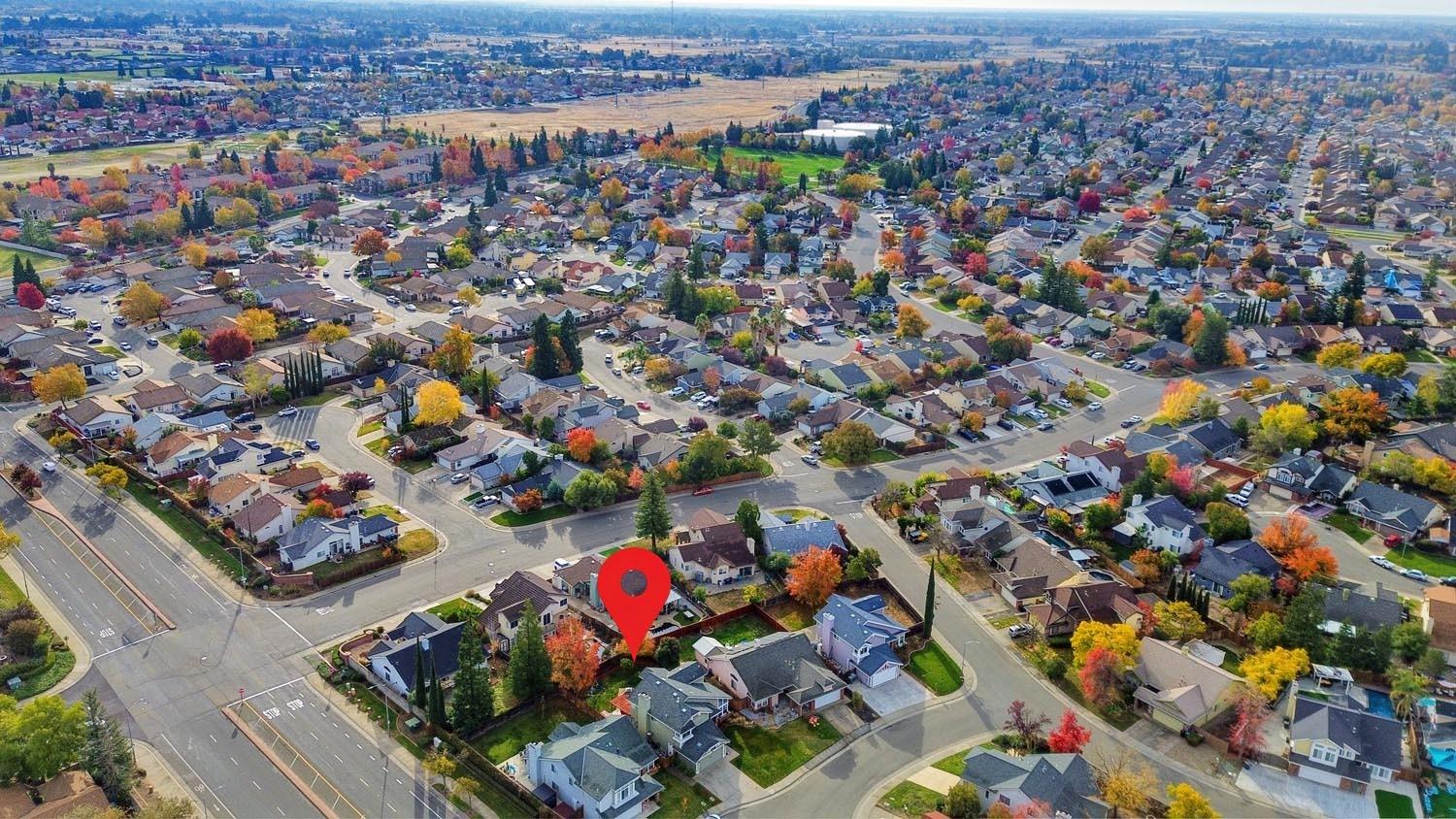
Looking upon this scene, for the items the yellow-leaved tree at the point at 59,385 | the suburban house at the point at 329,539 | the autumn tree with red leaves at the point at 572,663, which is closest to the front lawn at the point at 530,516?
the suburban house at the point at 329,539

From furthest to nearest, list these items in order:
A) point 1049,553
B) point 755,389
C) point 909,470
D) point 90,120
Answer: point 90,120, point 755,389, point 909,470, point 1049,553

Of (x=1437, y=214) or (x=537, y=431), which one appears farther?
(x=1437, y=214)

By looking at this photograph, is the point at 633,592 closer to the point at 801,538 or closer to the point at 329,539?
the point at 801,538

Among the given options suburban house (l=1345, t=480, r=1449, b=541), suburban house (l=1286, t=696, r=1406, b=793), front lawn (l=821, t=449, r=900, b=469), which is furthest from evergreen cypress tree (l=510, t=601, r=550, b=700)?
suburban house (l=1345, t=480, r=1449, b=541)

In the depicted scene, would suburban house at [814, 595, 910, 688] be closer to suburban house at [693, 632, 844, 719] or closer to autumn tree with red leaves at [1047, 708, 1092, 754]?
suburban house at [693, 632, 844, 719]

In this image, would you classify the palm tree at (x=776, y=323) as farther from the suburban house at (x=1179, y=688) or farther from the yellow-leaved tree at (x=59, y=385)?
the yellow-leaved tree at (x=59, y=385)

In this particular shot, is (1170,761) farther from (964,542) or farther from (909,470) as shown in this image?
(909,470)

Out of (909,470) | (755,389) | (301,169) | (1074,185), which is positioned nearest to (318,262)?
(301,169)
